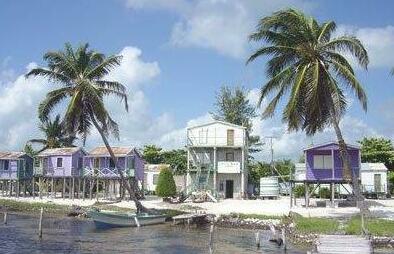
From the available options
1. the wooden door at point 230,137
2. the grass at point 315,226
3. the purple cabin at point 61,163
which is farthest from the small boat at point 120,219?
the purple cabin at point 61,163

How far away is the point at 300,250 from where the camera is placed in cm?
3164

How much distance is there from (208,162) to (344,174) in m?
20.9

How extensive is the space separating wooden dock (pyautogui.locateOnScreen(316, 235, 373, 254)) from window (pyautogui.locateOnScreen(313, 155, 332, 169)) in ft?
77.8

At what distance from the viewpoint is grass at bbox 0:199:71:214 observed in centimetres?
5675

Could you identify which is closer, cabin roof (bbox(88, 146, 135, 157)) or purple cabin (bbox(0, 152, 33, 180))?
cabin roof (bbox(88, 146, 135, 157))

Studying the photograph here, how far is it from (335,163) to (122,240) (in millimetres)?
22983

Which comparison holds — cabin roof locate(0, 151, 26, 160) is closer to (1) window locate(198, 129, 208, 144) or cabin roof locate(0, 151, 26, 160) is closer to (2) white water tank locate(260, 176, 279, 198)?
(1) window locate(198, 129, 208, 144)

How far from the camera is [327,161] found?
5147 centimetres

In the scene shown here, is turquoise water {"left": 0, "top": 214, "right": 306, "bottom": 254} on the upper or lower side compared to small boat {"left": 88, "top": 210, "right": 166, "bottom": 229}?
lower

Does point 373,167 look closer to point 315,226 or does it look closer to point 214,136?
point 214,136

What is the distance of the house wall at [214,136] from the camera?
6738 cm

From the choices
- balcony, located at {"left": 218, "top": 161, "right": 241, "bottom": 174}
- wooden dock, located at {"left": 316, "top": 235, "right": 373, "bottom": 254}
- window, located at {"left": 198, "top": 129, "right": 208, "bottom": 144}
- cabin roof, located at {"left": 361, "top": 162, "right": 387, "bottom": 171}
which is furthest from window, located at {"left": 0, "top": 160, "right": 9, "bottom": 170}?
wooden dock, located at {"left": 316, "top": 235, "right": 373, "bottom": 254}

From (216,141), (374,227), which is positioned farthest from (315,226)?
(216,141)

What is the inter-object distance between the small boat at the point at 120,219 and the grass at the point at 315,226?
40.1 feet
